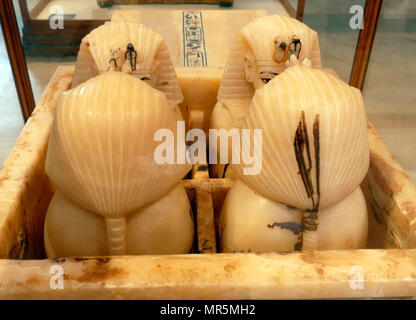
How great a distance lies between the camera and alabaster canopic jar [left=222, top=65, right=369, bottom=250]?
2.50 feet

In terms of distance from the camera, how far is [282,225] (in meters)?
0.85

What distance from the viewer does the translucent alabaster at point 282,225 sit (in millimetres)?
853

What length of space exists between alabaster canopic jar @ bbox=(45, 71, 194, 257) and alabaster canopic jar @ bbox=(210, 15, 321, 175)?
0.33m

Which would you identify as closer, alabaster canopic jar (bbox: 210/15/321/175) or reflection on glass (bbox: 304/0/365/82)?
alabaster canopic jar (bbox: 210/15/321/175)

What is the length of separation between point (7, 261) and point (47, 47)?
1.96 meters

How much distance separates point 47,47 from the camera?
246 cm

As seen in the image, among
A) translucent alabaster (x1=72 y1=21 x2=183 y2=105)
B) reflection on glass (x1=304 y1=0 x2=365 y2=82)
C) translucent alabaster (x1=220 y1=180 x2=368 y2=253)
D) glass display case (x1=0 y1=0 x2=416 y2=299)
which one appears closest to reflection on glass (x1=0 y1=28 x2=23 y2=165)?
glass display case (x1=0 y1=0 x2=416 y2=299)

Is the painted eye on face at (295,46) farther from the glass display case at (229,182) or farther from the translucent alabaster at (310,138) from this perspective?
the translucent alabaster at (310,138)

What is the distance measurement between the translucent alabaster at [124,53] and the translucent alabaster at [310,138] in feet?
1.05

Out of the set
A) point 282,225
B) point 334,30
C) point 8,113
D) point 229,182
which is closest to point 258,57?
point 229,182

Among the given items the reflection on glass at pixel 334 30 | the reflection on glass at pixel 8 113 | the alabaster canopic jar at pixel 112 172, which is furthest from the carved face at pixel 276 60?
the reflection on glass at pixel 8 113

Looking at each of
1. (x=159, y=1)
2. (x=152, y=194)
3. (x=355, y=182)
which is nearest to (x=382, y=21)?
(x=159, y=1)

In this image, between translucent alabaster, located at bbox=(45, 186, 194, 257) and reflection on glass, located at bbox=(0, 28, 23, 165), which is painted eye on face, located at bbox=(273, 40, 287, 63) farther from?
reflection on glass, located at bbox=(0, 28, 23, 165)

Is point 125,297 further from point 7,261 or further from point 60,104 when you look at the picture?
point 60,104
